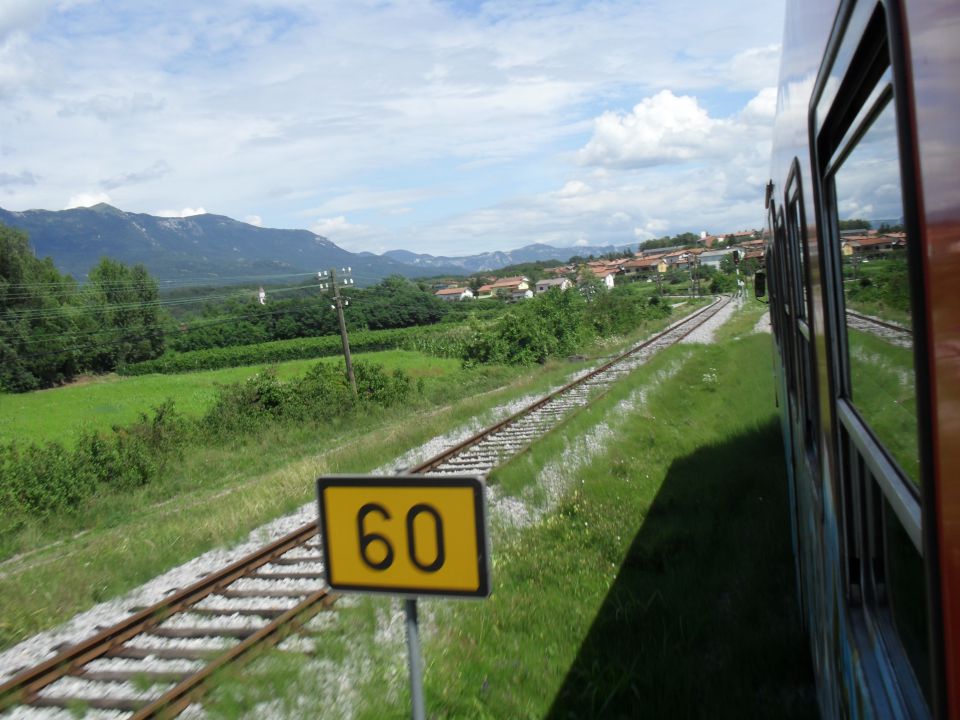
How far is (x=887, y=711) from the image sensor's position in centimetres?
147

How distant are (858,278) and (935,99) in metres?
0.79

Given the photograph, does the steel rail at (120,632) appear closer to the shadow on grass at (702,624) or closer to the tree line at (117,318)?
the shadow on grass at (702,624)

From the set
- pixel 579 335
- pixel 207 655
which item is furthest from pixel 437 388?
pixel 207 655

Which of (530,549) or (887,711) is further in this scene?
(530,549)

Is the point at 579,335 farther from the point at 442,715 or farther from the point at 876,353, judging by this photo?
the point at 876,353

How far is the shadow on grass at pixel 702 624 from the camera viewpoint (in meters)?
4.85

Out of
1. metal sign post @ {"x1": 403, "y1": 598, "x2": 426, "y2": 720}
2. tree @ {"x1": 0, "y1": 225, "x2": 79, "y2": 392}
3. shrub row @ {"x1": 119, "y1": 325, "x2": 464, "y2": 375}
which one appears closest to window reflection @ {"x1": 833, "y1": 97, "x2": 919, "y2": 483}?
metal sign post @ {"x1": 403, "y1": 598, "x2": 426, "y2": 720}

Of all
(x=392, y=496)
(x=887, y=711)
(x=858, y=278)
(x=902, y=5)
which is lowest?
(x=887, y=711)

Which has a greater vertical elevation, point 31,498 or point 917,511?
point 917,511

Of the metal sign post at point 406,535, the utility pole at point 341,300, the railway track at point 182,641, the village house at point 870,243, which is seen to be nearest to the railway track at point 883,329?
the village house at point 870,243

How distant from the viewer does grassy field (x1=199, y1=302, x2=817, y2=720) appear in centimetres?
504

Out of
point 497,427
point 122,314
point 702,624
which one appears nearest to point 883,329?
point 702,624

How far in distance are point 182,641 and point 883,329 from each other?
6454 millimetres

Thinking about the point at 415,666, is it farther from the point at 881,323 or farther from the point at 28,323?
the point at 28,323
